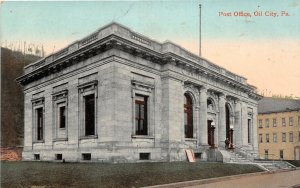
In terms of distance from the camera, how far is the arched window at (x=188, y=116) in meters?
24.0

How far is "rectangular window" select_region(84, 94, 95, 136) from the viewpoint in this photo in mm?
20406

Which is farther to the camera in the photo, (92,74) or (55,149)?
(55,149)

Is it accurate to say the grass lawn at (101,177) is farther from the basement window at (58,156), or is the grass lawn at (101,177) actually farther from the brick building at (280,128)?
the brick building at (280,128)

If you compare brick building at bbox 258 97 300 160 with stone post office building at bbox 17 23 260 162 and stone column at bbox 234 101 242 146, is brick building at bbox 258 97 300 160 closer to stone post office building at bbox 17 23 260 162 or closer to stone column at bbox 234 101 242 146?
stone column at bbox 234 101 242 146

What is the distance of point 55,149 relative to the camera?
22.9m

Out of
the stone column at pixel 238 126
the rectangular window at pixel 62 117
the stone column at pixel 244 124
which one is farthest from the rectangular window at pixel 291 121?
the rectangular window at pixel 62 117

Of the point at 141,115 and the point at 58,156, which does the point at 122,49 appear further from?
the point at 58,156

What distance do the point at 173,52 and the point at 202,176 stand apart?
889 cm

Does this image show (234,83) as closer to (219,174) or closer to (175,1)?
(219,174)

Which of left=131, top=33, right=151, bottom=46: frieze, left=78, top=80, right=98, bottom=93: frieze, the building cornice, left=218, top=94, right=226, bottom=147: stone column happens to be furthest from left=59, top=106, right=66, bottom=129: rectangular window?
left=218, top=94, right=226, bottom=147: stone column

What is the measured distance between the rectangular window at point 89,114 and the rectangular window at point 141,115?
7.87ft

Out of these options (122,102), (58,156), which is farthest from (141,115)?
(58,156)

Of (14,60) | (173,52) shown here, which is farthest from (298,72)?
(14,60)

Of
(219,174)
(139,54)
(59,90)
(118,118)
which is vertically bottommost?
(219,174)
